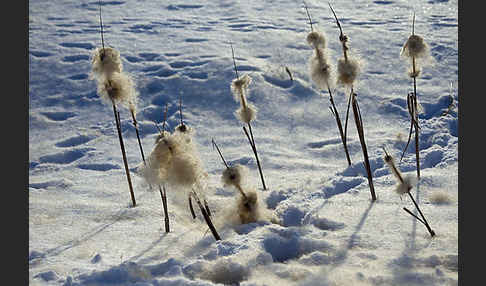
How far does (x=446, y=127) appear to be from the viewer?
4227 millimetres

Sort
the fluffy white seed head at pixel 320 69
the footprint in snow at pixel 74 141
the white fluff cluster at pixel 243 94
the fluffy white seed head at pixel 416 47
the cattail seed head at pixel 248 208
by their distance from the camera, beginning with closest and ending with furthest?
the cattail seed head at pixel 248 208, the fluffy white seed head at pixel 416 47, the fluffy white seed head at pixel 320 69, the white fluff cluster at pixel 243 94, the footprint in snow at pixel 74 141

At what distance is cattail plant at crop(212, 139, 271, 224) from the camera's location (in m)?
2.56

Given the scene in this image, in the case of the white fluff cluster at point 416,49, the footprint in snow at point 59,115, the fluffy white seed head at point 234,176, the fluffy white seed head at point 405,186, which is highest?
the white fluff cluster at point 416,49

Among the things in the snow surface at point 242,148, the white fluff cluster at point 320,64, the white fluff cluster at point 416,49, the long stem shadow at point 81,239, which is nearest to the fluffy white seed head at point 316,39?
the white fluff cluster at point 320,64

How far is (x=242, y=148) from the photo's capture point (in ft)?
14.8

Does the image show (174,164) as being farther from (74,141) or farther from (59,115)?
(59,115)

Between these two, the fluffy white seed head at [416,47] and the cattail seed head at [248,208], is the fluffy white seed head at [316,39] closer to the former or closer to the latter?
the fluffy white seed head at [416,47]

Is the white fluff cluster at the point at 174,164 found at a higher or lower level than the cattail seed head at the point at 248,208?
higher

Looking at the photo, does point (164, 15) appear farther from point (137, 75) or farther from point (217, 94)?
point (217, 94)

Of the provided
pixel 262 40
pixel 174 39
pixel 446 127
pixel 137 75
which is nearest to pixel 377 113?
pixel 446 127

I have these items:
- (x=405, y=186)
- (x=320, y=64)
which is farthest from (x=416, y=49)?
(x=405, y=186)

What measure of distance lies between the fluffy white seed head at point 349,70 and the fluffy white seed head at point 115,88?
1415 mm

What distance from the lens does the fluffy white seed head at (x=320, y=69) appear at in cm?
310

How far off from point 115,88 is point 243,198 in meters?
1.13
